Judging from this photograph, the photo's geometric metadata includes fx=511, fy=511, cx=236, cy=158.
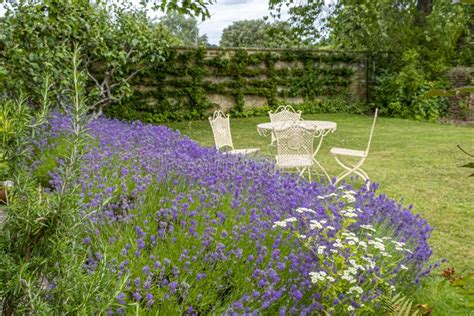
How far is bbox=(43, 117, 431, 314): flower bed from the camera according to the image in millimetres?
2273

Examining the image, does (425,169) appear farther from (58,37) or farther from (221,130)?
(58,37)

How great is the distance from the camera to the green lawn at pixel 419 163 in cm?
522

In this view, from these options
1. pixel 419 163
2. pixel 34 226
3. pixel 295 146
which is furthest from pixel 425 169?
pixel 34 226

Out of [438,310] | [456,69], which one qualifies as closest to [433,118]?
[456,69]

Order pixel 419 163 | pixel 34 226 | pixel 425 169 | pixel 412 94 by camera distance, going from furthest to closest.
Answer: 1. pixel 412 94
2. pixel 419 163
3. pixel 425 169
4. pixel 34 226

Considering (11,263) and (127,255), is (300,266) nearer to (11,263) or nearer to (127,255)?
(127,255)

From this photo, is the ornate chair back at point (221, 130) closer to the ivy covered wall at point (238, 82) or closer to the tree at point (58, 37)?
the tree at point (58, 37)

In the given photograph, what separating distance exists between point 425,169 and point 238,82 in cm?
763

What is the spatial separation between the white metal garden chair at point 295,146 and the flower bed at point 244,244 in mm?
1923

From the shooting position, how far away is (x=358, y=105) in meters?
16.5

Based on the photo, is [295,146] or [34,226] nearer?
[34,226]

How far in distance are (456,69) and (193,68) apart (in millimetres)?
7669

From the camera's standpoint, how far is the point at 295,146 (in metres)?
6.09

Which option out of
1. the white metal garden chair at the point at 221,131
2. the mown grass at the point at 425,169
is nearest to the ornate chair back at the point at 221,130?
the white metal garden chair at the point at 221,131
